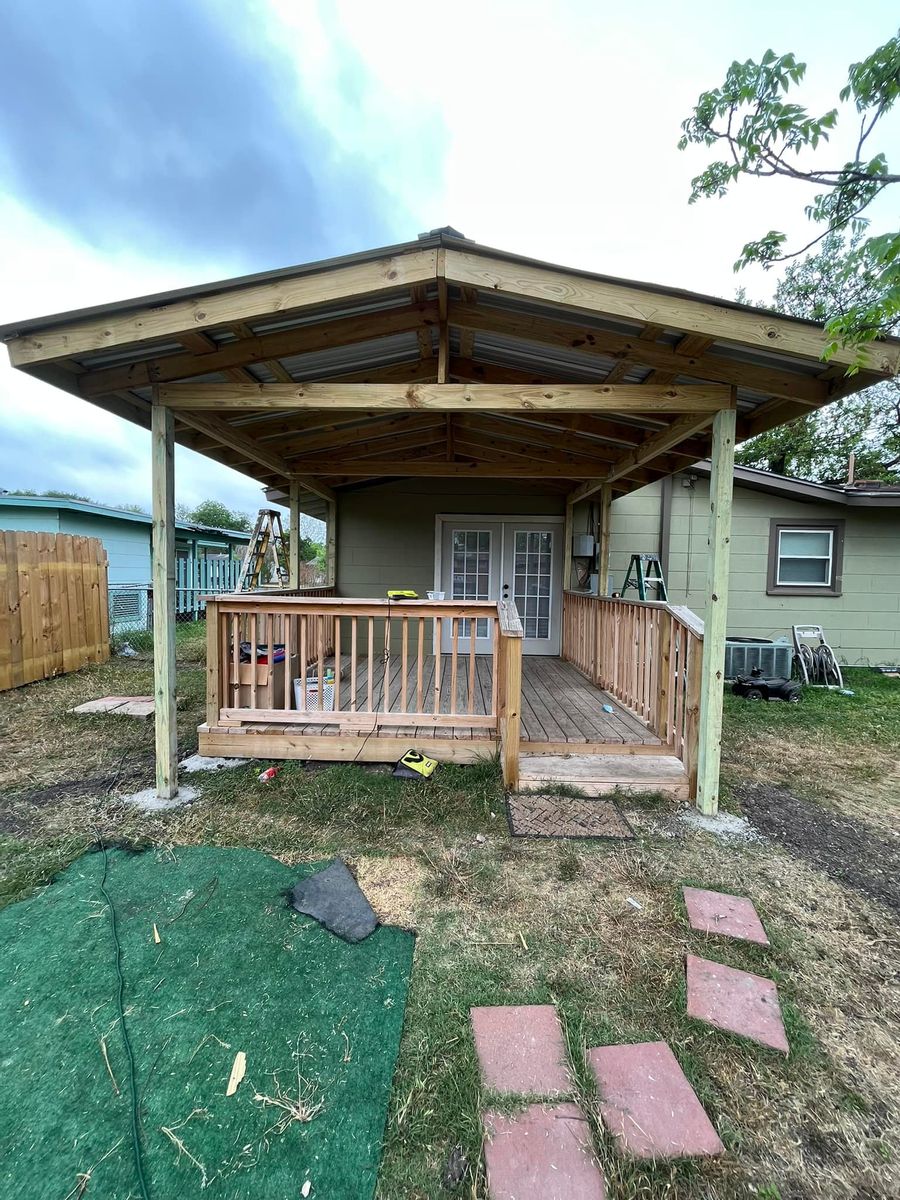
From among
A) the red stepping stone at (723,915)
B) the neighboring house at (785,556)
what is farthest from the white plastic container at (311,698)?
the neighboring house at (785,556)

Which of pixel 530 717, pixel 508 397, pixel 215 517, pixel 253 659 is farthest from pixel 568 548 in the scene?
pixel 215 517

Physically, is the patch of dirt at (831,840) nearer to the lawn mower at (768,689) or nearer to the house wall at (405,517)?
the lawn mower at (768,689)

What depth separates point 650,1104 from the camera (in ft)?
4.72

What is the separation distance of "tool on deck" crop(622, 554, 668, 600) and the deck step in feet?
8.26

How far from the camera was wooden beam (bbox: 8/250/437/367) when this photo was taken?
2.63 m

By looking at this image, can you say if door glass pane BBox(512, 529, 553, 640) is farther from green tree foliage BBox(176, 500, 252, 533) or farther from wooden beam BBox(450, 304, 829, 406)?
green tree foliage BBox(176, 500, 252, 533)

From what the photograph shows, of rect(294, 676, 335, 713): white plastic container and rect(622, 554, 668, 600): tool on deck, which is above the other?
rect(622, 554, 668, 600): tool on deck

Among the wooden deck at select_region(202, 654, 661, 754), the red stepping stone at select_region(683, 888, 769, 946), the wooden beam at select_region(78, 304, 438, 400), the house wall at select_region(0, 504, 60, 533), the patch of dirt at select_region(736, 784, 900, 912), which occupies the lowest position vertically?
the patch of dirt at select_region(736, 784, 900, 912)

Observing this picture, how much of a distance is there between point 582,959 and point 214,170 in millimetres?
19777

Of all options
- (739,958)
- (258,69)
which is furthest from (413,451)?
(258,69)

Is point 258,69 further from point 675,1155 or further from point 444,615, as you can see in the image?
point 675,1155

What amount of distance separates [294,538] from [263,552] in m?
0.49

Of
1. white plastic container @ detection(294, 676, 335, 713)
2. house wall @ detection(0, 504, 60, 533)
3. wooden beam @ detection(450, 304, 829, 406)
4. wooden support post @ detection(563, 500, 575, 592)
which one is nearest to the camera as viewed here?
wooden beam @ detection(450, 304, 829, 406)

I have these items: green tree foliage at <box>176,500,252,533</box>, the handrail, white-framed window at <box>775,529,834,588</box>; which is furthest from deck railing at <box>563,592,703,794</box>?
green tree foliage at <box>176,500,252,533</box>
